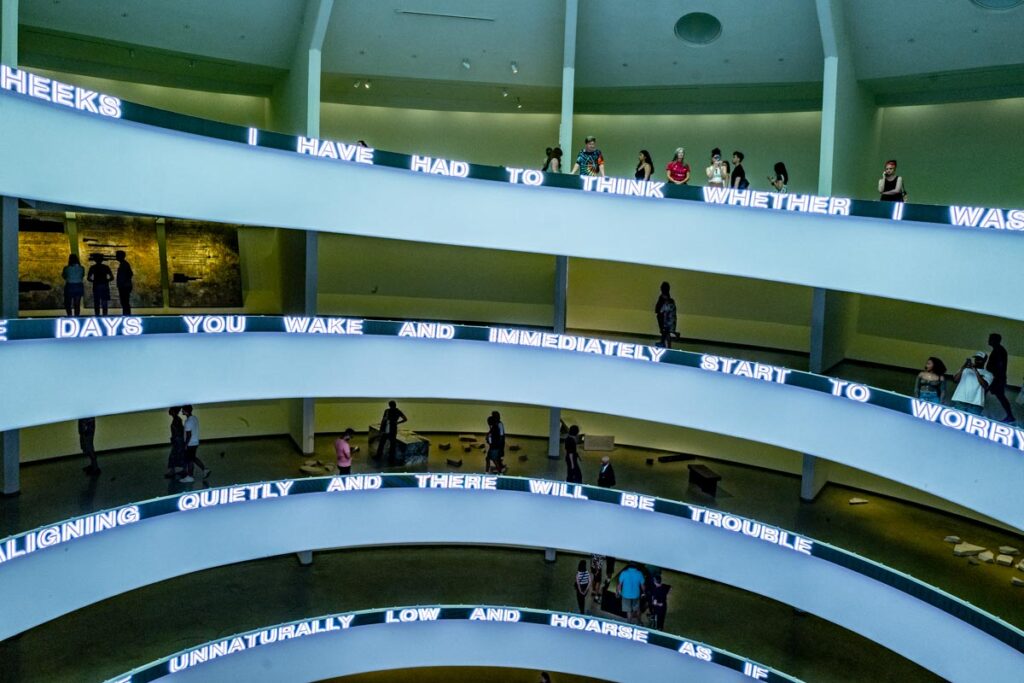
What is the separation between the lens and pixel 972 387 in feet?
49.1

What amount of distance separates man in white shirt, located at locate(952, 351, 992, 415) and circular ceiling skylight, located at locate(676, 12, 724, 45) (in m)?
11.3

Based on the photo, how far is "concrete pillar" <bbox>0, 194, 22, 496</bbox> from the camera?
54.7ft

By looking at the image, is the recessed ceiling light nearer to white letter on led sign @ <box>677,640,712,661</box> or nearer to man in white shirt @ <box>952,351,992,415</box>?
man in white shirt @ <box>952,351,992,415</box>

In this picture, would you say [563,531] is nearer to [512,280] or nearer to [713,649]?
[713,649]

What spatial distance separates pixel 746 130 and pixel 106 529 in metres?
21.1

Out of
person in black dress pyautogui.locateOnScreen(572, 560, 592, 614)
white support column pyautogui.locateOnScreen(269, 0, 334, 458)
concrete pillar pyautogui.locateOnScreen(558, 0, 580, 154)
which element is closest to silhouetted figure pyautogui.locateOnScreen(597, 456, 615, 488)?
person in black dress pyautogui.locateOnScreen(572, 560, 592, 614)

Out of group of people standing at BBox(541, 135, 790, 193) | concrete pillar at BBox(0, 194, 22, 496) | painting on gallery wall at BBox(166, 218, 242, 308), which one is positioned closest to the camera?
concrete pillar at BBox(0, 194, 22, 496)

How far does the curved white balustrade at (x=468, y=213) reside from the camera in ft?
46.1

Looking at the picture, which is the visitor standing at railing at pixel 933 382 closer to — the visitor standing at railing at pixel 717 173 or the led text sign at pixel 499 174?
the led text sign at pixel 499 174

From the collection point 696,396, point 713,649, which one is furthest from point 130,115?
point 713,649

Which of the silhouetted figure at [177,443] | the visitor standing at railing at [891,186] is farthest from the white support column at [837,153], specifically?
the silhouetted figure at [177,443]

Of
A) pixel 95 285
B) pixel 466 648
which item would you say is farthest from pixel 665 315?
pixel 95 285

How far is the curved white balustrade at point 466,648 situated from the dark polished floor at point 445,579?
0.63 metres

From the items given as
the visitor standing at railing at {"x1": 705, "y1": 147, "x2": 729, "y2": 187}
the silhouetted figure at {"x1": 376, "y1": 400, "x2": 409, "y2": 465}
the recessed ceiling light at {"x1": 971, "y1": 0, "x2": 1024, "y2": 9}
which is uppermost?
the recessed ceiling light at {"x1": 971, "y1": 0, "x2": 1024, "y2": 9}
